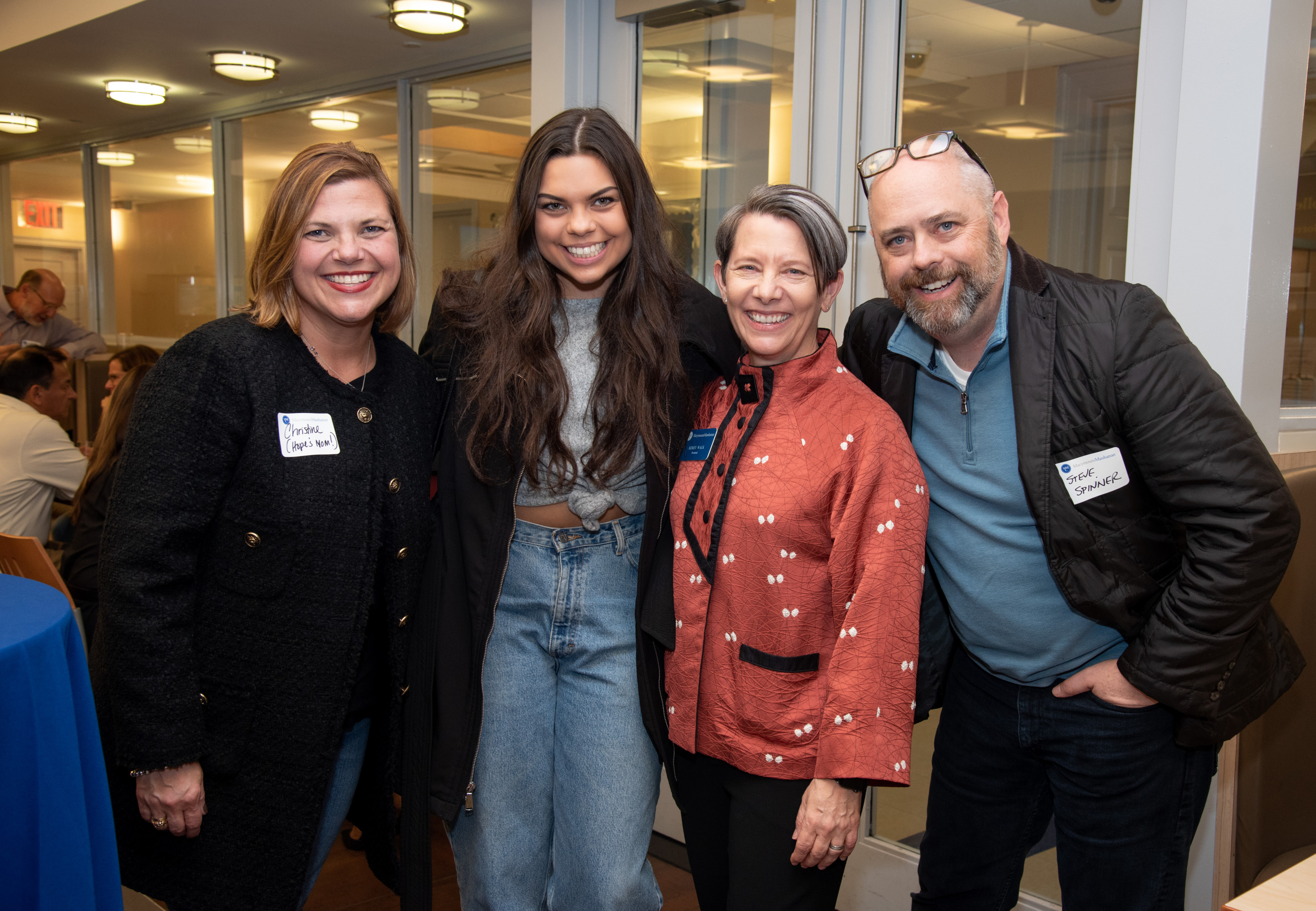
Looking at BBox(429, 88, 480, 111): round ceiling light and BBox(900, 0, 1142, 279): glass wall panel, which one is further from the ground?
BBox(429, 88, 480, 111): round ceiling light

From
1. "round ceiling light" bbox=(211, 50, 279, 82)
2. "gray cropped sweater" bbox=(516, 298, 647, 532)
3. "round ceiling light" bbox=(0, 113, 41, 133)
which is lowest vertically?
"gray cropped sweater" bbox=(516, 298, 647, 532)

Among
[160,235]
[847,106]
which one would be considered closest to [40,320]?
[160,235]

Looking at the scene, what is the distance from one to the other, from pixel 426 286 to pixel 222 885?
362cm

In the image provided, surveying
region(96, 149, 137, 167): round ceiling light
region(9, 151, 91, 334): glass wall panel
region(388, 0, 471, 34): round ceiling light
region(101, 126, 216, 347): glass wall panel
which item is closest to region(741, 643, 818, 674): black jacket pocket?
region(388, 0, 471, 34): round ceiling light

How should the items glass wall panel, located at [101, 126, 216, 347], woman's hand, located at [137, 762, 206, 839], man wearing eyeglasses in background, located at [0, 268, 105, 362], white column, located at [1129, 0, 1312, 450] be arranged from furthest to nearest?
man wearing eyeglasses in background, located at [0, 268, 105, 362] → glass wall panel, located at [101, 126, 216, 347] → white column, located at [1129, 0, 1312, 450] → woman's hand, located at [137, 762, 206, 839]

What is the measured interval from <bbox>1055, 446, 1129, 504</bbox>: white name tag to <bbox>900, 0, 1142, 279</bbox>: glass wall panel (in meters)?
0.90

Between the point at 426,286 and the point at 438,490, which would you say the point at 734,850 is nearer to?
the point at 438,490

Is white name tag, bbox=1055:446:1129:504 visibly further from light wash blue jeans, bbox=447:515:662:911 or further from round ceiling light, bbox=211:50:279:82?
round ceiling light, bbox=211:50:279:82

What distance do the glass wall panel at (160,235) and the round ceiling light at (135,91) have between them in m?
0.59

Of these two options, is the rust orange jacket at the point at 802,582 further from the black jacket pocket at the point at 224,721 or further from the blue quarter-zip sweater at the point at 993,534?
the black jacket pocket at the point at 224,721

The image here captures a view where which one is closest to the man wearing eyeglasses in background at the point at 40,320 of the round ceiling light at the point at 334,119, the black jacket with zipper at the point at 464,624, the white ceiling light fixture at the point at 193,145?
the white ceiling light fixture at the point at 193,145

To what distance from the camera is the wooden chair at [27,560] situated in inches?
81.5

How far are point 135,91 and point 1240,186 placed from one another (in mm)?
5785

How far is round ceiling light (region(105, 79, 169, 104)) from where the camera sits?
222 inches
